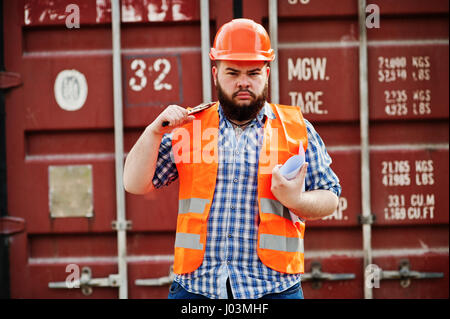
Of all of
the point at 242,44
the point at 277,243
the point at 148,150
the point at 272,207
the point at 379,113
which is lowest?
the point at 277,243

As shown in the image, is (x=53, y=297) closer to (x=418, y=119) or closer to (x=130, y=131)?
(x=130, y=131)

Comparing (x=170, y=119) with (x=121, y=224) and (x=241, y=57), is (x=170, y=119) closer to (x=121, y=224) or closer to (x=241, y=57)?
(x=241, y=57)

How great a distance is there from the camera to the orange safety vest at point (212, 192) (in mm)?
1906

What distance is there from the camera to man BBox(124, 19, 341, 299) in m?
1.87

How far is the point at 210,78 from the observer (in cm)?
344

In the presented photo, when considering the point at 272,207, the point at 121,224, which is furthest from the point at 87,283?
the point at 272,207

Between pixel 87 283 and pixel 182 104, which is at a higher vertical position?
pixel 182 104

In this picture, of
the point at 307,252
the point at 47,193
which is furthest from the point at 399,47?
the point at 47,193

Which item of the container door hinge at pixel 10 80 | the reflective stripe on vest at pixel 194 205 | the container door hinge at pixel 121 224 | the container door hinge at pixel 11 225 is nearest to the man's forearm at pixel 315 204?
the reflective stripe on vest at pixel 194 205

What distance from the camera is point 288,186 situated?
1.76 meters

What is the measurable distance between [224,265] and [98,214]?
5.89 feet

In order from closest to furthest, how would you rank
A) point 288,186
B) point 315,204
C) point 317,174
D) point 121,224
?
point 288,186, point 315,204, point 317,174, point 121,224

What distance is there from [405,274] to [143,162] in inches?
90.0

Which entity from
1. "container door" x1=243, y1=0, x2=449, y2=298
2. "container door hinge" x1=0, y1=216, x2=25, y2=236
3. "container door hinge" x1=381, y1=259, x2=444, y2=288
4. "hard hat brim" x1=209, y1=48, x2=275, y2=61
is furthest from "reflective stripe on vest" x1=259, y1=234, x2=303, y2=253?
"container door hinge" x1=0, y1=216, x2=25, y2=236
